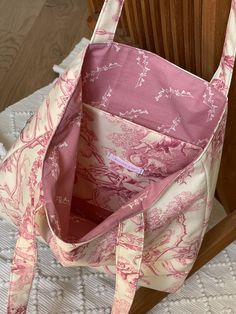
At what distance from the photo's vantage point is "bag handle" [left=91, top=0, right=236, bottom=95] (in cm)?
64

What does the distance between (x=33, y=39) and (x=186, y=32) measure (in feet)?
2.71

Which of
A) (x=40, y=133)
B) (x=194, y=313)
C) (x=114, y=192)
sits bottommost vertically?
(x=194, y=313)

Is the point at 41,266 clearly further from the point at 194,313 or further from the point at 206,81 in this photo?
the point at 206,81

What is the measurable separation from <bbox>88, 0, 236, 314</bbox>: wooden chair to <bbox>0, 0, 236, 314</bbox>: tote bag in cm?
2

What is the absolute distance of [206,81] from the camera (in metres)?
0.71

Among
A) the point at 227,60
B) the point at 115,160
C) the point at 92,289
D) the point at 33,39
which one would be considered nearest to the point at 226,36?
the point at 227,60

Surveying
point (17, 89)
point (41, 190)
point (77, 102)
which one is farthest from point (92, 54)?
point (17, 89)

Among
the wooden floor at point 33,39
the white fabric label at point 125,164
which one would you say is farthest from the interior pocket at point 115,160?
the wooden floor at point 33,39

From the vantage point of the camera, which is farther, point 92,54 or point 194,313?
point 194,313

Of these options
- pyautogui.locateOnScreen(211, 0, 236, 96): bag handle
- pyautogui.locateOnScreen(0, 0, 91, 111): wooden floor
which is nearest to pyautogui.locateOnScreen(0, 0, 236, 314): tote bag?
pyautogui.locateOnScreen(211, 0, 236, 96): bag handle

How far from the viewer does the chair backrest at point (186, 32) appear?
646 millimetres

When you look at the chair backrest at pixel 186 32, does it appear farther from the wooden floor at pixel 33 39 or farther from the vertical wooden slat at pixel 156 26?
the wooden floor at pixel 33 39

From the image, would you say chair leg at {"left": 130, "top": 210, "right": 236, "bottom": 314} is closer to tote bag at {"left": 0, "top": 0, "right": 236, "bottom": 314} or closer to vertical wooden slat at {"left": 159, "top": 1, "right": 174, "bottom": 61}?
tote bag at {"left": 0, "top": 0, "right": 236, "bottom": 314}

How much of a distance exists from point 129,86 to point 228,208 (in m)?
0.27
